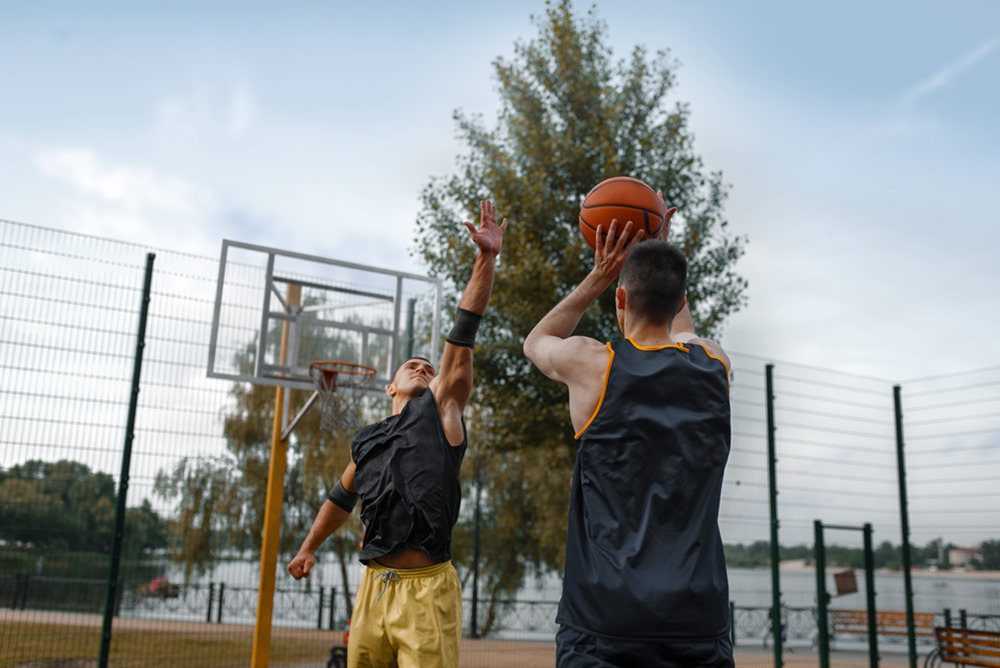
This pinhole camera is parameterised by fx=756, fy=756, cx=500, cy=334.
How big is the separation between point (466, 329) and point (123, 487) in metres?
5.59

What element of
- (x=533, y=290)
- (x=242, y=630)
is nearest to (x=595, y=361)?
(x=242, y=630)

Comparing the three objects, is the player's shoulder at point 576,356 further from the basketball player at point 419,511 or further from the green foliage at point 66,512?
the green foliage at point 66,512

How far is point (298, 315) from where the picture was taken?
7684 millimetres

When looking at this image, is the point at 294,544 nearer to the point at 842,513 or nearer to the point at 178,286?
the point at 178,286

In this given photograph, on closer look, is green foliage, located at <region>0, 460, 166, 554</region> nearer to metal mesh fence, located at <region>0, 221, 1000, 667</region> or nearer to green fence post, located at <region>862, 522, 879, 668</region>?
metal mesh fence, located at <region>0, 221, 1000, 667</region>

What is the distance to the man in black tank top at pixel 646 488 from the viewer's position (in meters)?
1.85

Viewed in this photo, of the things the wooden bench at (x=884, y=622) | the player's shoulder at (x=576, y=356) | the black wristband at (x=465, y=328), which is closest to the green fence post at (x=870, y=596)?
the wooden bench at (x=884, y=622)

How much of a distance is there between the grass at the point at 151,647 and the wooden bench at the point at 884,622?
20.9 ft

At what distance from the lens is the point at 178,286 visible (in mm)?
7840

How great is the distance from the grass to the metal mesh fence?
0.02 meters

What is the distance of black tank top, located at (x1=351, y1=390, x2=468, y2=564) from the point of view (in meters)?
3.32

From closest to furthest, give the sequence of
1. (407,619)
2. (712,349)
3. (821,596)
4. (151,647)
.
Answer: (712,349)
(407,619)
(151,647)
(821,596)

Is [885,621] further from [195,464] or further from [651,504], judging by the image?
[651,504]

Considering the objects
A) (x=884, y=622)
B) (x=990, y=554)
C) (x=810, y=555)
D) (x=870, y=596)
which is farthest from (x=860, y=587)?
(x=990, y=554)
